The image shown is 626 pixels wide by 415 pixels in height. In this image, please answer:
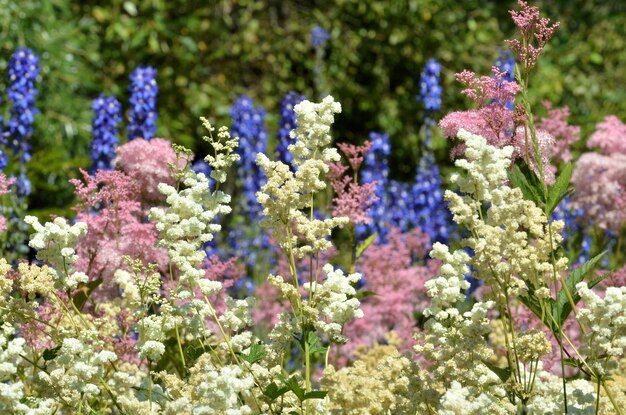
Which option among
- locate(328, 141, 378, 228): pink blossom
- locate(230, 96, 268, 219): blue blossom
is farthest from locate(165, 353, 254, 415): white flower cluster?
locate(230, 96, 268, 219): blue blossom

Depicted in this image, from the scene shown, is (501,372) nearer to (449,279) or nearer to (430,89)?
(449,279)

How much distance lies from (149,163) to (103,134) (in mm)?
1335

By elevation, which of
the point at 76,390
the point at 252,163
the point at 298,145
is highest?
the point at 252,163

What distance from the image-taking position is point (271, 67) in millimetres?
9320

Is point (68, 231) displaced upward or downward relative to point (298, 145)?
downward

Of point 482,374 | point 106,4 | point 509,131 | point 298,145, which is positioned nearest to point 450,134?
point 509,131

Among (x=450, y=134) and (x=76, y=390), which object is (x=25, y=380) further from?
(x=450, y=134)

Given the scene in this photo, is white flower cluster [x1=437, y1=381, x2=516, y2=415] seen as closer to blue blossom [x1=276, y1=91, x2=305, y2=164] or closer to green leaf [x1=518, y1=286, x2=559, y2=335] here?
green leaf [x1=518, y1=286, x2=559, y2=335]

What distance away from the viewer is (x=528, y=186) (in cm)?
247

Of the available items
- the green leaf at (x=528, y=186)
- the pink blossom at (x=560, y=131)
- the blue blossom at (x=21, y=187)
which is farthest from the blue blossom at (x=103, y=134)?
A: the green leaf at (x=528, y=186)

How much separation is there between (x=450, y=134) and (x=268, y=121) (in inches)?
231

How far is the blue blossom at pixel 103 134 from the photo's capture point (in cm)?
469

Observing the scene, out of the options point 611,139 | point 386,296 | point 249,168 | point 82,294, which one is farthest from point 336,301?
point 249,168

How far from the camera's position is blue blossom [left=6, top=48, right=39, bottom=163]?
4871 millimetres
